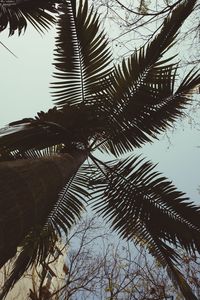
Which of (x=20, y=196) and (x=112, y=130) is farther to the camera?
(x=112, y=130)

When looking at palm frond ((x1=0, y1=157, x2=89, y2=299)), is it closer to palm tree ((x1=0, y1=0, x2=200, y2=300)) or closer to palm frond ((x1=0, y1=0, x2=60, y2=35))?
palm tree ((x1=0, y1=0, x2=200, y2=300))

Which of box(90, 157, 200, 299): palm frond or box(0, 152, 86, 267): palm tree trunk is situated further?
box(90, 157, 200, 299): palm frond

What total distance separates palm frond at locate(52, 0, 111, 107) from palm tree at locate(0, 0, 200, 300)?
1 cm

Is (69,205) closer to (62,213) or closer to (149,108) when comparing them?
(62,213)

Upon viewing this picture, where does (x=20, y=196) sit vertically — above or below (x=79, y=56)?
below

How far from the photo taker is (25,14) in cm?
405

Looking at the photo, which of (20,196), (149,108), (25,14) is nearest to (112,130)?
(149,108)

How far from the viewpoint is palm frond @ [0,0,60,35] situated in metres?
3.85

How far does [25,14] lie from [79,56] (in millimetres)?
849

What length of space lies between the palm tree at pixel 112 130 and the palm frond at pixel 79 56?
0.04 ft

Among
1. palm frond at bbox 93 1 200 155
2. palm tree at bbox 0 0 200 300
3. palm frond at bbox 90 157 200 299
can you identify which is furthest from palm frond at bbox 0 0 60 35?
palm frond at bbox 90 157 200 299

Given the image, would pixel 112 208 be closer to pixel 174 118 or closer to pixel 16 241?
pixel 174 118

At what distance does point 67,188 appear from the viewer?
186 inches

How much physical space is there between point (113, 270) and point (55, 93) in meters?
9.06
